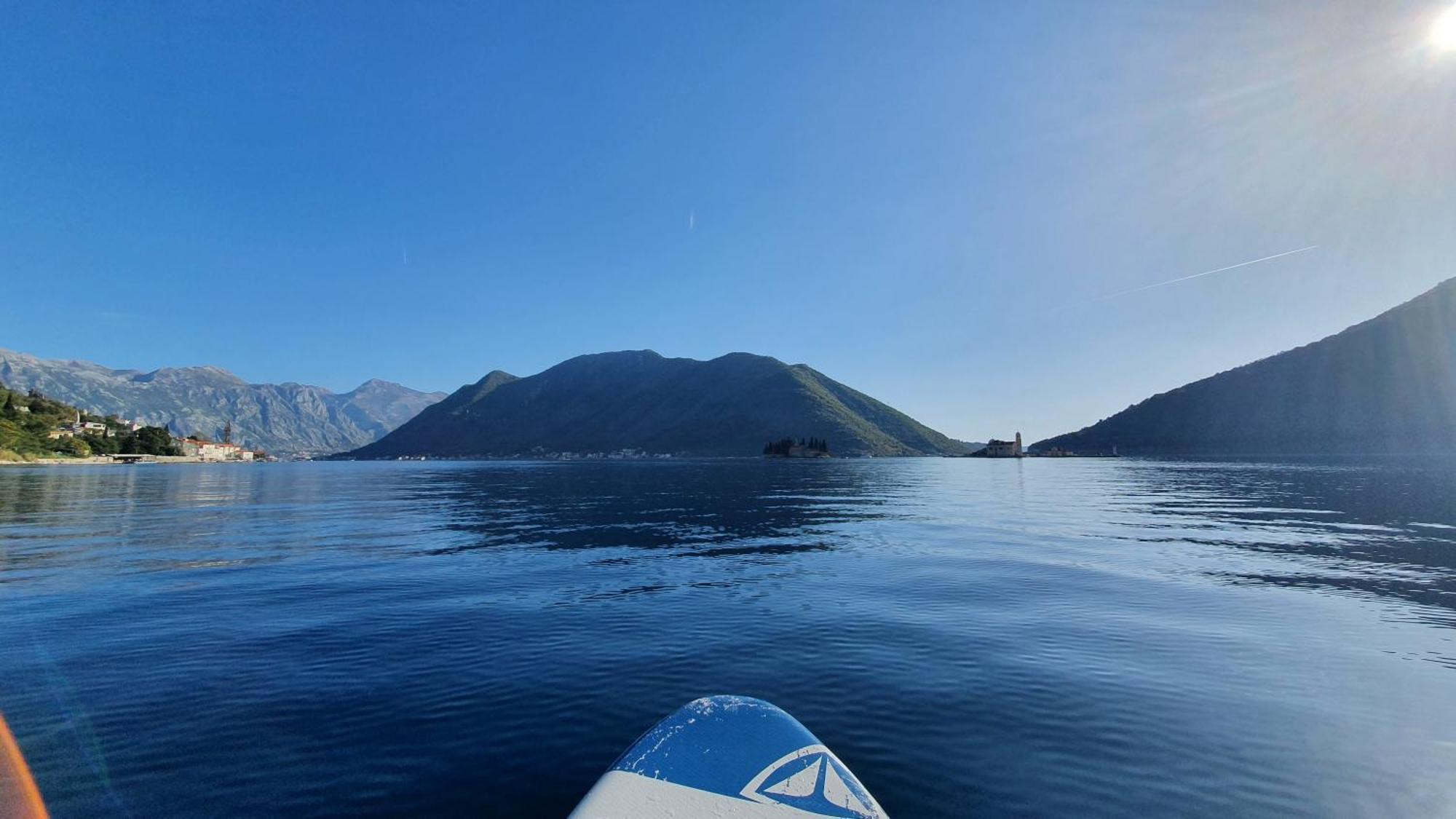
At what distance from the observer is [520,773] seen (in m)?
10.1

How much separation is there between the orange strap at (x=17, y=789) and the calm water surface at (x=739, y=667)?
0.21 metres

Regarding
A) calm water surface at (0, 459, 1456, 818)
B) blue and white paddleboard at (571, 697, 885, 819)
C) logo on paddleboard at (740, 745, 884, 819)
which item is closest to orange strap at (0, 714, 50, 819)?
calm water surface at (0, 459, 1456, 818)

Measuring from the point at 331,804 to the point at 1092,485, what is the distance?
122 meters

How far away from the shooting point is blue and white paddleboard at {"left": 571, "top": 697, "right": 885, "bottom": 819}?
779cm

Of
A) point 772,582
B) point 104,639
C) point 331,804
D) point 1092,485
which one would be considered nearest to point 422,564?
point 104,639

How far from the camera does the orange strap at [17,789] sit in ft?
29.4

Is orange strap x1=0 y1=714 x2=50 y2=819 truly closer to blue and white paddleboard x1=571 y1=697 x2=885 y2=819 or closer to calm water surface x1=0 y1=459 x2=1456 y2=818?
calm water surface x1=0 y1=459 x2=1456 y2=818

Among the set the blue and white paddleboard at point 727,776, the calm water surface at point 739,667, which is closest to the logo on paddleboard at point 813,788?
the blue and white paddleboard at point 727,776

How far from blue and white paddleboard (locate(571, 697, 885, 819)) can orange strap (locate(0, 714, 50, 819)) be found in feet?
29.5

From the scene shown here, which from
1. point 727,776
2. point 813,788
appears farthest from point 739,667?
point 813,788

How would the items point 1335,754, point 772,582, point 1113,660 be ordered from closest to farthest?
point 1335,754 → point 1113,660 → point 772,582

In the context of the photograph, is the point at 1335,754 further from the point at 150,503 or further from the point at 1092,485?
the point at 1092,485

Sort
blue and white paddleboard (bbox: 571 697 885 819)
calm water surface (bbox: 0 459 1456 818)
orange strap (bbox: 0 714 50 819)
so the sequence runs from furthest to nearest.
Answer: calm water surface (bbox: 0 459 1456 818) → orange strap (bbox: 0 714 50 819) → blue and white paddleboard (bbox: 571 697 885 819)

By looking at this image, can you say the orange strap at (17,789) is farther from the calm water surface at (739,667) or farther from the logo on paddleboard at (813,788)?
the logo on paddleboard at (813,788)
